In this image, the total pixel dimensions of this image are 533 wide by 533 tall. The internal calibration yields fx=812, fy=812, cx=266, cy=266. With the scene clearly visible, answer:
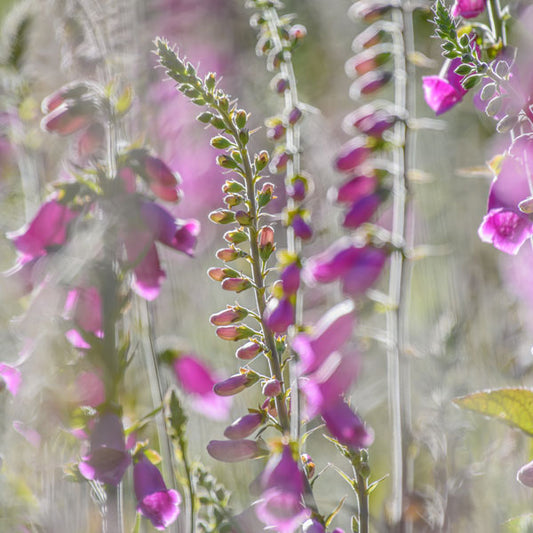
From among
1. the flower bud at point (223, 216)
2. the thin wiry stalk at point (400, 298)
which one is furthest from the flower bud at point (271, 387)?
the thin wiry stalk at point (400, 298)

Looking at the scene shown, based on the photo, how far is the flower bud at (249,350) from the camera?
711mm

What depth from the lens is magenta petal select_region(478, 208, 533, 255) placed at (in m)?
0.73

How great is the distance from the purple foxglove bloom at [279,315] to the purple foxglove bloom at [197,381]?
0.99 ft

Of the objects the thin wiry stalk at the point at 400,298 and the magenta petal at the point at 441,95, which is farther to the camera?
the thin wiry stalk at the point at 400,298

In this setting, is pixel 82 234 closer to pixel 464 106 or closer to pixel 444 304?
pixel 444 304

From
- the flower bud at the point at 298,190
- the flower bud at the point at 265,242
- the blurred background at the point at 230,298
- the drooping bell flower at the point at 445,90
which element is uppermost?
the drooping bell flower at the point at 445,90

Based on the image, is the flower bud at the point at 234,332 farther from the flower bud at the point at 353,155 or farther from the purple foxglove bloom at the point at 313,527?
the flower bud at the point at 353,155

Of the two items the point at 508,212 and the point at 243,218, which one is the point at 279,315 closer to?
the point at 243,218

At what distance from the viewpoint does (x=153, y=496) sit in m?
0.76

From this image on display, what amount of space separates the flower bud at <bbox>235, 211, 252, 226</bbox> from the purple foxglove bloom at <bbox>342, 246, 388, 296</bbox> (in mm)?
250

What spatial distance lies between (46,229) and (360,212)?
390 millimetres

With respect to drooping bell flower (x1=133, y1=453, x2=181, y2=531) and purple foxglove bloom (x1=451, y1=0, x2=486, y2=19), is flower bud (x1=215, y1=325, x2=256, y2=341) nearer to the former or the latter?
drooping bell flower (x1=133, y1=453, x2=181, y2=531)

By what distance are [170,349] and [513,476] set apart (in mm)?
466

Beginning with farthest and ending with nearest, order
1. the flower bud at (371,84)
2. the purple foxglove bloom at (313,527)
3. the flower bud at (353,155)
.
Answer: the flower bud at (371,84) → the flower bud at (353,155) → the purple foxglove bloom at (313,527)
